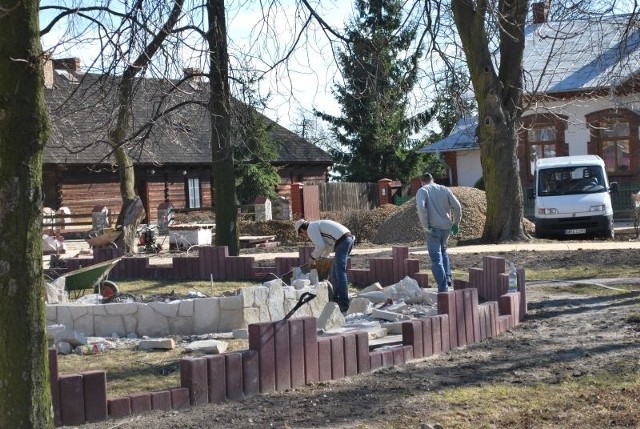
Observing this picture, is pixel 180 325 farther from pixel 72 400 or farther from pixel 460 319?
pixel 72 400

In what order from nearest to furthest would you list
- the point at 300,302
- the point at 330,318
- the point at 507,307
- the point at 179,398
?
1. the point at 179,398
2. the point at 300,302
3. the point at 330,318
4. the point at 507,307

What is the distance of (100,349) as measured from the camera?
10.2 metres

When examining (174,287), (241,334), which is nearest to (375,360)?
(241,334)

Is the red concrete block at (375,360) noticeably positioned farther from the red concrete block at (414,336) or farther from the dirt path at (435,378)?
the red concrete block at (414,336)

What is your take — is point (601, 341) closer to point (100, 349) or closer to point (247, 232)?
point (100, 349)

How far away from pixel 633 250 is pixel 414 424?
1383 centimetres

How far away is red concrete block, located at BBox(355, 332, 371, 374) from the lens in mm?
8367

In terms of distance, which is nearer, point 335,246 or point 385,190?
point 335,246

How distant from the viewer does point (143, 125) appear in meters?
18.9

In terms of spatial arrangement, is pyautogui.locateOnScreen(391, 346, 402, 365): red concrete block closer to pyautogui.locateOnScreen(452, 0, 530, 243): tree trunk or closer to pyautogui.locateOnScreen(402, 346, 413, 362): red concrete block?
pyautogui.locateOnScreen(402, 346, 413, 362): red concrete block

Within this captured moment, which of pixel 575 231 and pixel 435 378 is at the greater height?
pixel 575 231

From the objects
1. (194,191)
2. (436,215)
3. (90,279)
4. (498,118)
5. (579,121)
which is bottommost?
(90,279)

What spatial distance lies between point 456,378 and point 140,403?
2594 millimetres

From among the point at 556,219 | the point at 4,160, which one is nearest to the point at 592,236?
the point at 556,219
